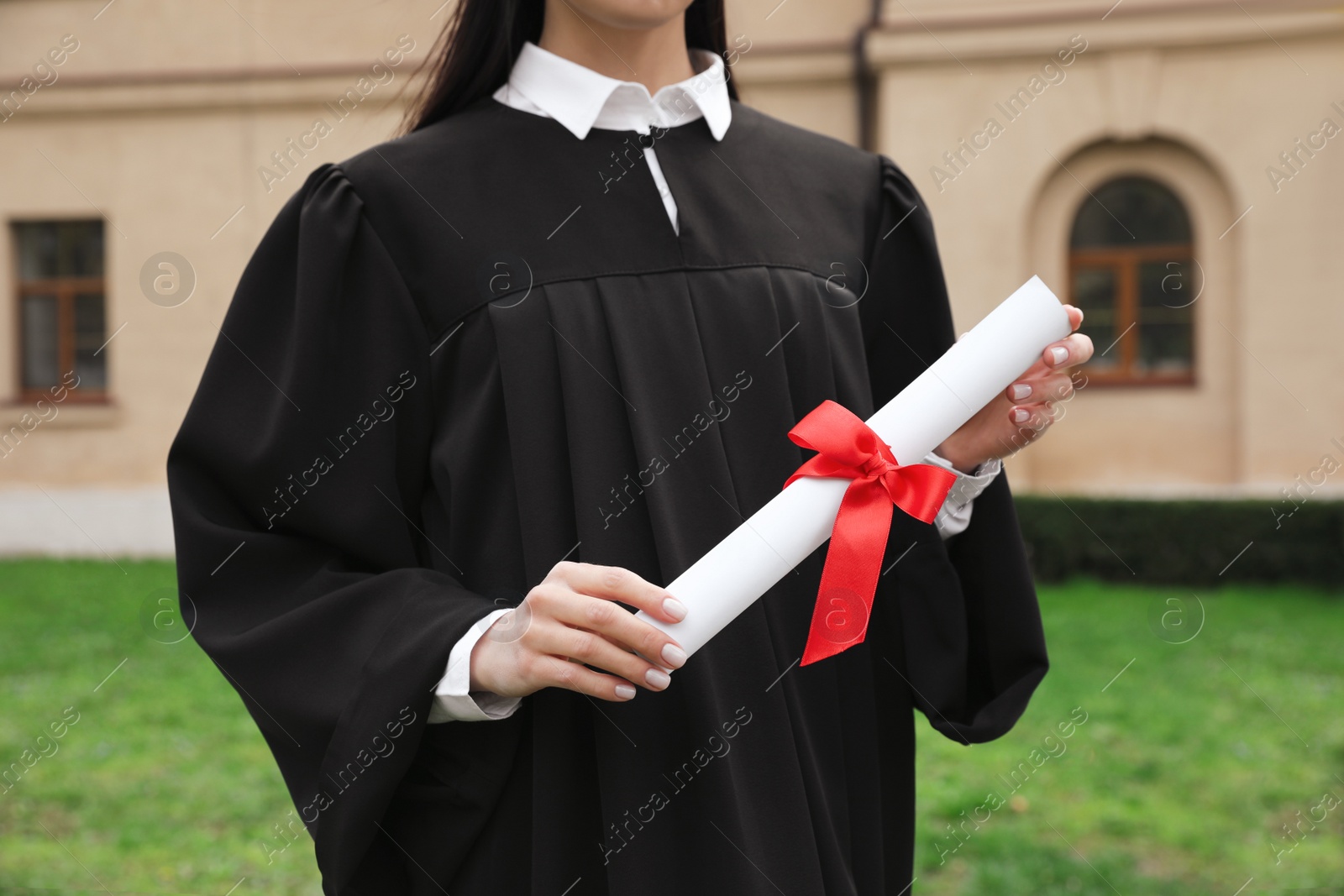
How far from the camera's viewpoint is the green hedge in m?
9.09

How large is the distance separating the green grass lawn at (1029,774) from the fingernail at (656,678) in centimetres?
300

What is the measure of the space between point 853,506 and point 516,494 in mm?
437

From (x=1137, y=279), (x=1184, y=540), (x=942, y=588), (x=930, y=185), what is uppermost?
(x=942, y=588)

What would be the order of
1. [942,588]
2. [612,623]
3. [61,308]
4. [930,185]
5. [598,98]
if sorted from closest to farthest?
[612,623] → [598,98] → [942,588] → [930,185] → [61,308]

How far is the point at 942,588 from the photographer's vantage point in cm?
171

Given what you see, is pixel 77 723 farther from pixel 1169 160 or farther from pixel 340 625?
pixel 1169 160

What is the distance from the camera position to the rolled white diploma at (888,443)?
1246 mm

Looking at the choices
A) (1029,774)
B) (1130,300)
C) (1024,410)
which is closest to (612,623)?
(1024,410)

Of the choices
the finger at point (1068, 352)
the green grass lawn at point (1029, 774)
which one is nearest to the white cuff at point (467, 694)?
the finger at point (1068, 352)

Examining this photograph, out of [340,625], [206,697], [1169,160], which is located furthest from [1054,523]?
[340,625]

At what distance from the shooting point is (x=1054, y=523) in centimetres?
937

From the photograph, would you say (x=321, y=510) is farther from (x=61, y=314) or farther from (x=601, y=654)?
(x=61, y=314)

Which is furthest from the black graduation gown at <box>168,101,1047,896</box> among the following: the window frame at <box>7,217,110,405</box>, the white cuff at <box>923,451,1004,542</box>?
the window frame at <box>7,217,110,405</box>

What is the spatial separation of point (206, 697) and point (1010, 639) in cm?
581
